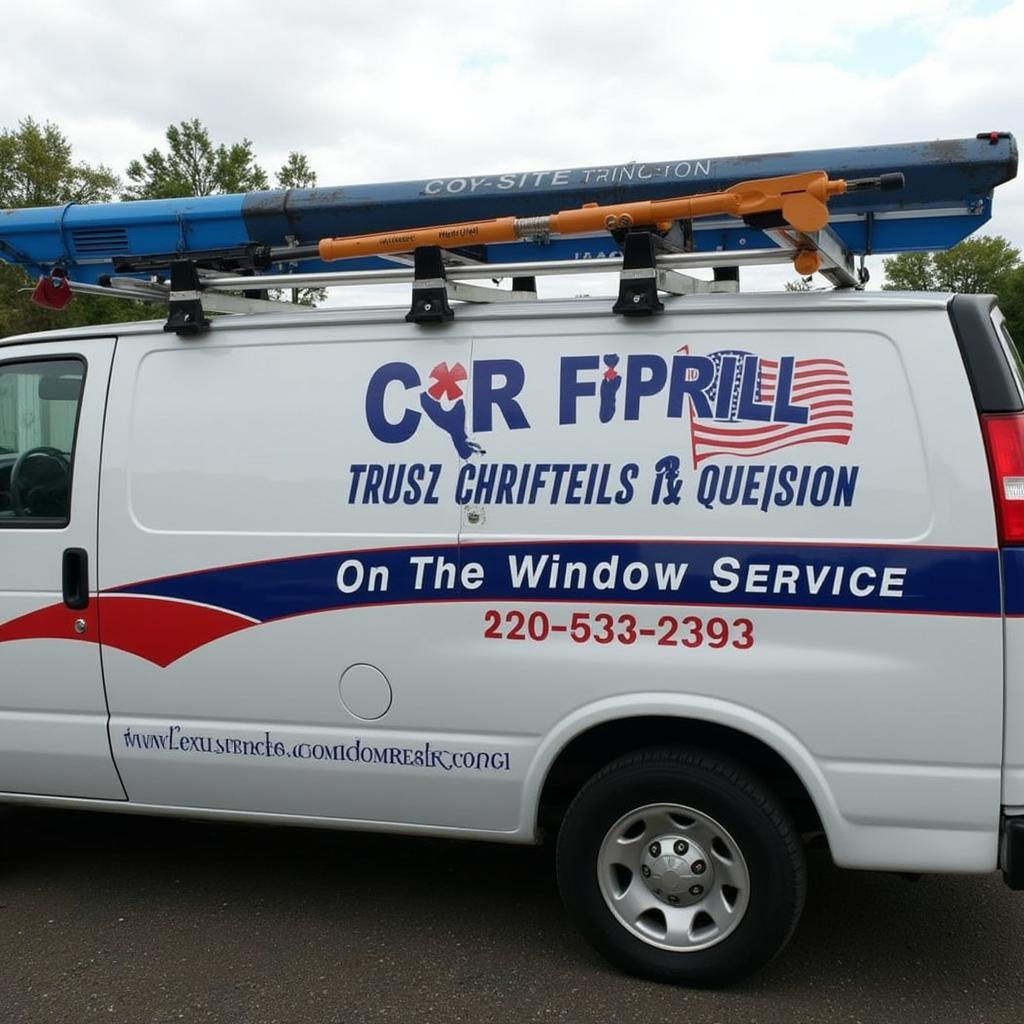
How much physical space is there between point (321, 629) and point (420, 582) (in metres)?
0.38

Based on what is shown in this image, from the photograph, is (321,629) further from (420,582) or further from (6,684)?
(6,684)

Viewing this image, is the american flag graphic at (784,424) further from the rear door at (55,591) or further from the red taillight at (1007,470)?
the rear door at (55,591)

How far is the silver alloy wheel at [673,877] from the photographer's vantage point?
10.3 feet

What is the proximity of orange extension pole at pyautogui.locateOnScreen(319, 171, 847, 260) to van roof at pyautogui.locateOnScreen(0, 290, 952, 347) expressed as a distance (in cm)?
22

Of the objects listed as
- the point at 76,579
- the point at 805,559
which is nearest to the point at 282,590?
the point at 76,579

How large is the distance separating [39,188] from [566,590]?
31.2 m

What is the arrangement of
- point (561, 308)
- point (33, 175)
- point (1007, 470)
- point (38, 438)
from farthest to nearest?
point (33, 175) < point (38, 438) < point (561, 308) < point (1007, 470)

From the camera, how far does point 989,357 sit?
2.89 meters

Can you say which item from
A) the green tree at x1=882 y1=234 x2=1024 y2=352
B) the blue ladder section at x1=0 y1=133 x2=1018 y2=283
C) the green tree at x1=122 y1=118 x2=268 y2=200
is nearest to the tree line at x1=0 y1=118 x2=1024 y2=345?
the green tree at x1=122 y1=118 x2=268 y2=200

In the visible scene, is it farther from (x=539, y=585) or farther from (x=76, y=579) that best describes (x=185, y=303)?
(x=539, y=585)

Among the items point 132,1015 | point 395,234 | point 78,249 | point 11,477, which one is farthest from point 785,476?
point 78,249

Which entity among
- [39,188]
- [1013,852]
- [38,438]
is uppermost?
[39,188]

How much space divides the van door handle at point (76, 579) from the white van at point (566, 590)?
0.05ft

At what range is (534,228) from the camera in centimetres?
333
